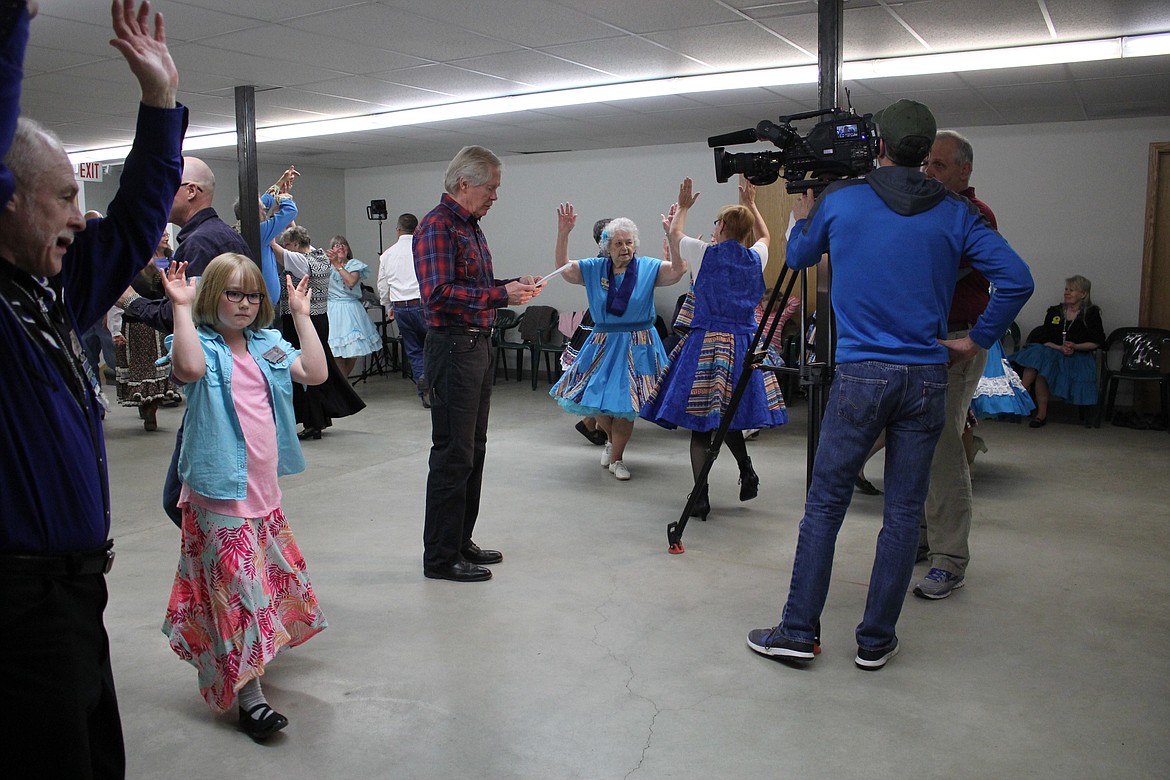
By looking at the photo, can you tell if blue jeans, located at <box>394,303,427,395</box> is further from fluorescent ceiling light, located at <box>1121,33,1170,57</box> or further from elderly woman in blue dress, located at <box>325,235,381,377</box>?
fluorescent ceiling light, located at <box>1121,33,1170,57</box>

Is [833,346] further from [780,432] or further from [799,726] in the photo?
[780,432]

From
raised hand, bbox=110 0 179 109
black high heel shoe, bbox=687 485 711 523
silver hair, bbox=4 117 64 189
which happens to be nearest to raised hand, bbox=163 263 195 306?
raised hand, bbox=110 0 179 109

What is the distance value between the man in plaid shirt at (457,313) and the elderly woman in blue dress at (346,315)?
5.42m

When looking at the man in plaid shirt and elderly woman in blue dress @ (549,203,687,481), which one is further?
elderly woman in blue dress @ (549,203,687,481)

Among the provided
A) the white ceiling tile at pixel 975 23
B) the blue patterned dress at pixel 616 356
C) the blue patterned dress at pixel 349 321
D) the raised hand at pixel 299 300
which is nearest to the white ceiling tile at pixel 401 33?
the blue patterned dress at pixel 616 356

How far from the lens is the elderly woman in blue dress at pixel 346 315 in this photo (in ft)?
28.6

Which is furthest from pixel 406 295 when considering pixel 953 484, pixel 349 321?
pixel 953 484

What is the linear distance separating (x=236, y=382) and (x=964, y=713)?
86.1 inches

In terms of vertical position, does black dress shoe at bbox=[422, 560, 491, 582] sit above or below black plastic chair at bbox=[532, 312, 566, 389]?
below

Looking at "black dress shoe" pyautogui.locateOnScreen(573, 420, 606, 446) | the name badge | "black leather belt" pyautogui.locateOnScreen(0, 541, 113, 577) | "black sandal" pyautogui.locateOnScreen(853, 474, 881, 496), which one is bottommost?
"black sandal" pyautogui.locateOnScreen(853, 474, 881, 496)

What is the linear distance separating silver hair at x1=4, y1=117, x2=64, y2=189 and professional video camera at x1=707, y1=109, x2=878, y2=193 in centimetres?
210

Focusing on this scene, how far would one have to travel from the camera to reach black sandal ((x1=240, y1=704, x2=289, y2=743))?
7.89 ft

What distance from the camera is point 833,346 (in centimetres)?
327

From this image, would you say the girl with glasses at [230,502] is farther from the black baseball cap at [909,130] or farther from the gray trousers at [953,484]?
the gray trousers at [953,484]
